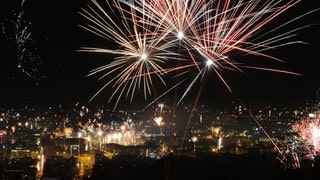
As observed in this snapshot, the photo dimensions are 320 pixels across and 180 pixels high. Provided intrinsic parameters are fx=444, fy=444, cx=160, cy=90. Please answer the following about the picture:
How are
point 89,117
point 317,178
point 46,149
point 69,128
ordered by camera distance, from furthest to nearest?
point 89,117, point 69,128, point 46,149, point 317,178

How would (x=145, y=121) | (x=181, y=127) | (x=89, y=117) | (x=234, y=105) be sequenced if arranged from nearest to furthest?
1. (x=181, y=127)
2. (x=145, y=121)
3. (x=89, y=117)
4. (x=234, y=105)

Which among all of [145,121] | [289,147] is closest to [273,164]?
[289,147]

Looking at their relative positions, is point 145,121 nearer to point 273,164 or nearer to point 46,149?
point 46,149

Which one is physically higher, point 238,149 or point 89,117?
point 89,117

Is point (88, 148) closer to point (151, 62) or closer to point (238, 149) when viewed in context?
point (238, 149)

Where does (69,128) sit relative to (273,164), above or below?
above

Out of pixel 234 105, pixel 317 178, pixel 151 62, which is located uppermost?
pixel 234 105

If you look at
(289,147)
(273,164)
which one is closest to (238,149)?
(289,147)

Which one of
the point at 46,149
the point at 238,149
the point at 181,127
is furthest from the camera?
the point at 181,127

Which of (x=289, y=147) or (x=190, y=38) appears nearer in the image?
(x=190, y=38)
